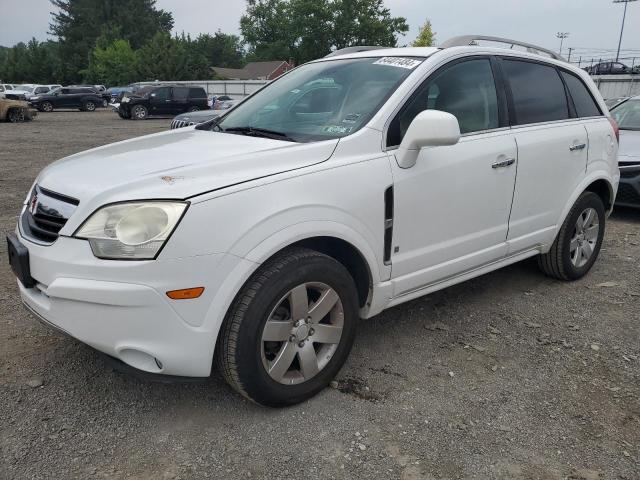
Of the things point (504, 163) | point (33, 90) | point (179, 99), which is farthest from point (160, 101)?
point (504, 163)

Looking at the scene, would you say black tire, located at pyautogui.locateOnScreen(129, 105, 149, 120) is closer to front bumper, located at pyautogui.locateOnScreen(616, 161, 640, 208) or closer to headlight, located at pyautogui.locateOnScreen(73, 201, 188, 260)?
front bumper, located at pyautogui.locateOnScreen(616, 161, 640, 208)

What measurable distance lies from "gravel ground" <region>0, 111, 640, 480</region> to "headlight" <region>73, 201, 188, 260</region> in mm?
904

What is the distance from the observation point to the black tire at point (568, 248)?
13.9ft

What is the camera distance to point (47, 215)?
2516mm

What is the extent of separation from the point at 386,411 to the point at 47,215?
6.13 feet

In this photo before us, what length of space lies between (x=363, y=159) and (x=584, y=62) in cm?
4024

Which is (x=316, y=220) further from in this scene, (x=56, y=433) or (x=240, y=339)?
(x=56, y=433)

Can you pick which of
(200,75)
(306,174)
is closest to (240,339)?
(306,174)

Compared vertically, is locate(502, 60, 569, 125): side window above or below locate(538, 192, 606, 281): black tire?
above

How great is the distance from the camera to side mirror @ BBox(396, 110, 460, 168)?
2.72 m

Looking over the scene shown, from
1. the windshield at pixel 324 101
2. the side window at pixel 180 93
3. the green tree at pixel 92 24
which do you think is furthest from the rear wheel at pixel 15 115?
the green tree at pixel 92 24

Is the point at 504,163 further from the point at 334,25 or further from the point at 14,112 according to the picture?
the point at 334,25

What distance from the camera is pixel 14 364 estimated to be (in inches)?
121

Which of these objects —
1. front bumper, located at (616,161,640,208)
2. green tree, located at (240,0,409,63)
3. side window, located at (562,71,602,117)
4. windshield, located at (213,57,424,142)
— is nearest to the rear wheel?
windshield, located at (213,57,424,142)
